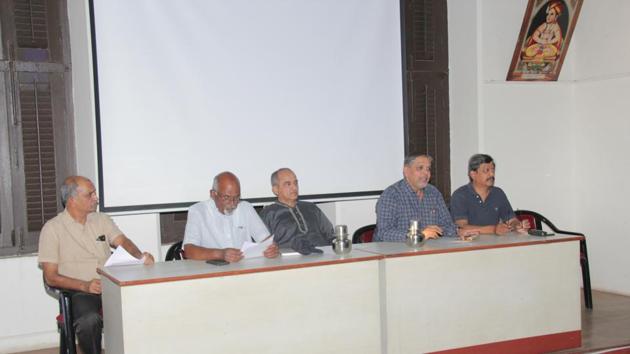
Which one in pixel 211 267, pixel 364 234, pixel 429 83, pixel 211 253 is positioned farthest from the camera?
pixel 429 83

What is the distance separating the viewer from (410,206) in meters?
4.11

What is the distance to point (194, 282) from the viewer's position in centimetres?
292

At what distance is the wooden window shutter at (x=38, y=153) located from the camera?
424 centimetres

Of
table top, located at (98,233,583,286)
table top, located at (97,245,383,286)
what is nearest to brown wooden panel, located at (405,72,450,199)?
table top, located at (98,233,583,286)

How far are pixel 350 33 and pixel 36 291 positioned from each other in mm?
2795

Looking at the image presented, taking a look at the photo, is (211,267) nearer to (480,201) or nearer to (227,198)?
(227,198)

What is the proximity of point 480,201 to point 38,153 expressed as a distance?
290 cm

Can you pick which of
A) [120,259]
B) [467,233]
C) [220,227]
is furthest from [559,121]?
[120,259]

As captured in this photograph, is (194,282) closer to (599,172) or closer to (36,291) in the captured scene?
(36,291)

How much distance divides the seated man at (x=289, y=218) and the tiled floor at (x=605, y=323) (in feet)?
5.19

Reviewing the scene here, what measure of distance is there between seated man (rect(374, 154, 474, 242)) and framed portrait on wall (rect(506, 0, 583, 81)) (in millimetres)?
1765

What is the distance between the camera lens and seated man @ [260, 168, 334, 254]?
402 cm

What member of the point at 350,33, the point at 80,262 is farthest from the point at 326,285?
the point at 350,33

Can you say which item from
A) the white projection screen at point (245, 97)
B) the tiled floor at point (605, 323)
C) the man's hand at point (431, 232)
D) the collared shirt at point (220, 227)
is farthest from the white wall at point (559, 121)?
the collared shirt at point (220, 227)
